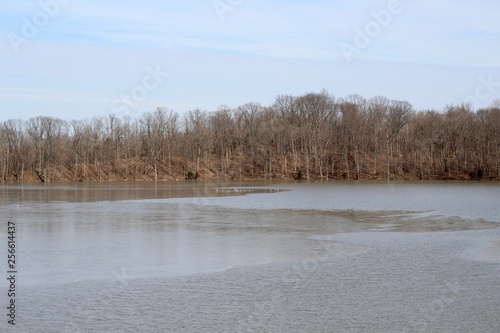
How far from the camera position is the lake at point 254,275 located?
1234 centimetres

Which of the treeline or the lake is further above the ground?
the treeline

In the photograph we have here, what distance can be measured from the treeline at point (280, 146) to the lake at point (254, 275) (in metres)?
67.5

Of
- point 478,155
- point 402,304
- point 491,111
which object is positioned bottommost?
point 402,304

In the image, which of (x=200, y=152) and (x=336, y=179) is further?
(x=200, y=152)

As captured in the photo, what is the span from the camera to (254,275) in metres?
16.4

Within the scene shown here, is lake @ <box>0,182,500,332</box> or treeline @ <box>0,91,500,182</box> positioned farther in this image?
treeline @ <box>0,91,500,182</box>

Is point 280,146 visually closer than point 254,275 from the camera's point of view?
No

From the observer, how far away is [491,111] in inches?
3885

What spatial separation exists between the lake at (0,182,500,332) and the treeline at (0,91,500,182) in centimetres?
6750

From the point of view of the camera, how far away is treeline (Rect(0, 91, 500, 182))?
96.3 m

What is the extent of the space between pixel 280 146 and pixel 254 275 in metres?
89.8

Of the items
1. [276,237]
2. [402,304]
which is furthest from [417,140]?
[402,304]

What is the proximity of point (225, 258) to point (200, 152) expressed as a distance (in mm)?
89225

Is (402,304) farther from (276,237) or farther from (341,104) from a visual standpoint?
(341,104)
